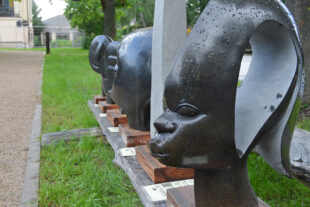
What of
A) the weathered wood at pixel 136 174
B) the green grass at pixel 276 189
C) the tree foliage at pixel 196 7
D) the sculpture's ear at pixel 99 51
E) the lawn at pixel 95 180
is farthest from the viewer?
the sculpture's ear at pixel 99 51

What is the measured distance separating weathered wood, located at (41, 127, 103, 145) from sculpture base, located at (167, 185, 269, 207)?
8.01ft

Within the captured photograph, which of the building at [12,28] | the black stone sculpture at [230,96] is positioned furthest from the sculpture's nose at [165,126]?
the building at [12,28]

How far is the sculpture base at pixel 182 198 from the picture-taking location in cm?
163

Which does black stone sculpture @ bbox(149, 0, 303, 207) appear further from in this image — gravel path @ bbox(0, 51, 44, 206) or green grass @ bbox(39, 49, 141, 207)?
gravel path @ bbox(0, 51, 44, 206)

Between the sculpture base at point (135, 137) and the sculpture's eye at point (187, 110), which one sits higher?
the sculpture's eye at point (187, 110)

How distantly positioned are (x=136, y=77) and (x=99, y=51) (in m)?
1.56

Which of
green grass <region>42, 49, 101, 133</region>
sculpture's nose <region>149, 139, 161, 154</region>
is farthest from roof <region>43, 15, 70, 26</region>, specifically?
sculpture's nose <region>149, 139, 161, 154</region>

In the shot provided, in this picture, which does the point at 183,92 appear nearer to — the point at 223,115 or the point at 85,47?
the point at 223,115

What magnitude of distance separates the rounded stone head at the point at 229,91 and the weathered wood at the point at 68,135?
9.41 ft

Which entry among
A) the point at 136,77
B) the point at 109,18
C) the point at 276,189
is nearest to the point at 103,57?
the point at 136,77

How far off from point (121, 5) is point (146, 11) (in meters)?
19.7

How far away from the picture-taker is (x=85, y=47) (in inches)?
954

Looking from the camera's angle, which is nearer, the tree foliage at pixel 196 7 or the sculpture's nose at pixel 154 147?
the sculpture's nose at pixel 154 147

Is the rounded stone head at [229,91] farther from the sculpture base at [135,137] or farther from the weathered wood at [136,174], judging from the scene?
the sculpture base at [135,137]
